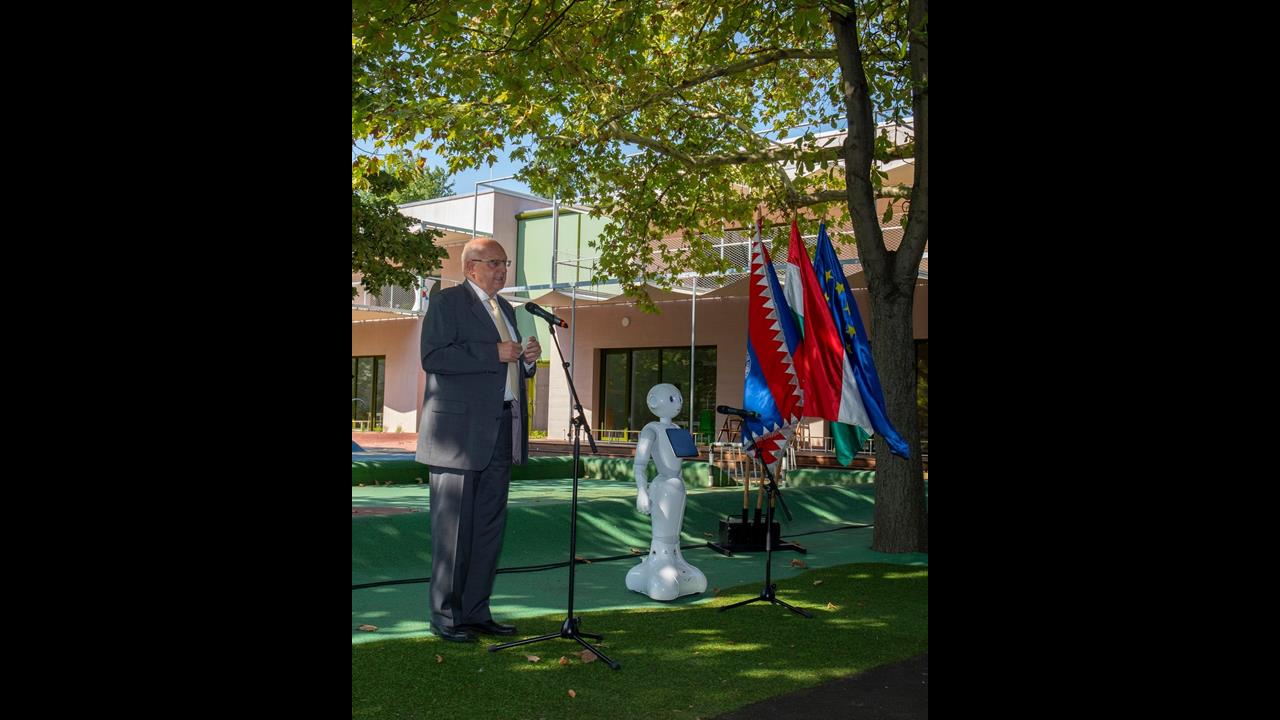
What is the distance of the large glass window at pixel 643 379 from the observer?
75.8 ft

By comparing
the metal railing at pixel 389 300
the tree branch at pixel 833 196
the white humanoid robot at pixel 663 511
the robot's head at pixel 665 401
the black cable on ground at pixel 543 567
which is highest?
the metal railing at pixel 389 300

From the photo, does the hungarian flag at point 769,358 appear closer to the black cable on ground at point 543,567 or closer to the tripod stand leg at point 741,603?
the tripod stand leg at point 741,603

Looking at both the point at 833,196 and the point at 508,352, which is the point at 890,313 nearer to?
the point at 833,196

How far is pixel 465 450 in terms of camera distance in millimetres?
4777

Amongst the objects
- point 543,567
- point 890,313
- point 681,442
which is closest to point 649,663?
point 681,442

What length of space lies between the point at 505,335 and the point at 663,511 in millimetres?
1776

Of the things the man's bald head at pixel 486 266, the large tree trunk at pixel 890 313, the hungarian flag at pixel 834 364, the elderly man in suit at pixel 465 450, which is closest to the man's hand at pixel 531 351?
the elderly man in suit at pixel 465 450

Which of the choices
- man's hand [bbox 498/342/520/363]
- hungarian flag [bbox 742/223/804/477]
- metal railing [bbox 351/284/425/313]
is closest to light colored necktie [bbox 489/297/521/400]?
man's hand [bbox 498/342/520/363]

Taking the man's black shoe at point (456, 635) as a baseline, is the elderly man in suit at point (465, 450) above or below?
above
